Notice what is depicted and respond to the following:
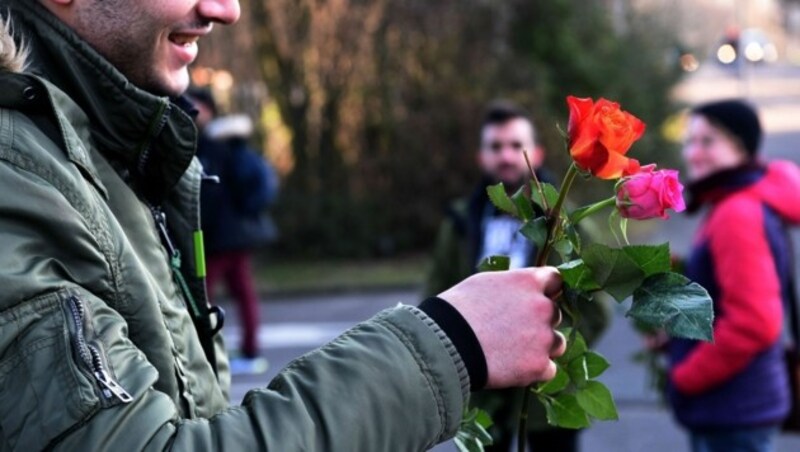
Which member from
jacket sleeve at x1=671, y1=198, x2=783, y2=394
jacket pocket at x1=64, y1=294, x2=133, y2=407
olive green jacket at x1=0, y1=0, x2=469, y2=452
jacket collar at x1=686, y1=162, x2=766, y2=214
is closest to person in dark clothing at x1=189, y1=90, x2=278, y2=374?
jacket collar at x1=686, y1=162, x2=766, y2=214

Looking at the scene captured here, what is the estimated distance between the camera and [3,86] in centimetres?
154

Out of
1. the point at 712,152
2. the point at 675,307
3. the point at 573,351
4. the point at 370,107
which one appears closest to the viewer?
the point at 675,307

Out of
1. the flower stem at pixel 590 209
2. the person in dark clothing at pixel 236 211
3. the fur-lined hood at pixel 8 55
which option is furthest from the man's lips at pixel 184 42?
the person in dark clothing at pixel 236 211

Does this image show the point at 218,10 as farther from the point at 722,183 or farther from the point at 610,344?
the point at 610,344

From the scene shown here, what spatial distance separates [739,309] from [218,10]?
110 inches

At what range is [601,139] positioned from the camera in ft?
5.31

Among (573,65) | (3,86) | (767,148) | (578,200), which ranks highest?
(3,86)

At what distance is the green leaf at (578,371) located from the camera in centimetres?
177

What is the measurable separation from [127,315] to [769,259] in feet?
10.1

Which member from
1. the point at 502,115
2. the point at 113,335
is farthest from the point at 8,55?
the point at 502,115

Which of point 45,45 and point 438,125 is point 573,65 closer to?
point 438,125

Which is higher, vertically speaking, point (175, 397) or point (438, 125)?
point (175, 397)

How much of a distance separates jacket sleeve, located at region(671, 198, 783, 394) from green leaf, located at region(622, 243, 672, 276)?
263 cm

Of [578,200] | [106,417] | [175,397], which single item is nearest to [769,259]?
[175,397]
